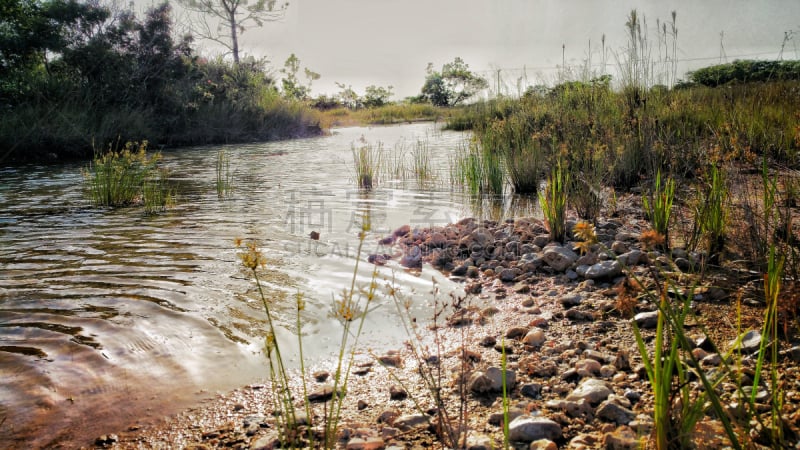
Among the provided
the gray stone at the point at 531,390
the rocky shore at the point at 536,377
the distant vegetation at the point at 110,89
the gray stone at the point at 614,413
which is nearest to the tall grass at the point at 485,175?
the rocky shore at the point at 536,377

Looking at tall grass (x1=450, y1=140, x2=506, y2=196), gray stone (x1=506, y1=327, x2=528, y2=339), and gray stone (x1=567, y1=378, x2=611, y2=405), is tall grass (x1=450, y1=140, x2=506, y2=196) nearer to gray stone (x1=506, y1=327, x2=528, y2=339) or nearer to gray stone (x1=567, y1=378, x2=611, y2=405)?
gray stone (x1=506, y1=327, x2=528, y2=339)

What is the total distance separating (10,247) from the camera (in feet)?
14.8

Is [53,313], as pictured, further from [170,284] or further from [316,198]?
[316,198]

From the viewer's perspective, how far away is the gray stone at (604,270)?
10.7 feet

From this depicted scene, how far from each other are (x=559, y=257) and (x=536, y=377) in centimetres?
161

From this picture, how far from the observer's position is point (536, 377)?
216cm

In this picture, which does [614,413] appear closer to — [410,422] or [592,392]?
[592,392]

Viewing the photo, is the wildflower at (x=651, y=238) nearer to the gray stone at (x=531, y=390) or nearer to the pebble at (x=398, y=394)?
the gray stone at (x=531, y=390)

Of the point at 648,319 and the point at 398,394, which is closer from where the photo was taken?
the point at 398,394

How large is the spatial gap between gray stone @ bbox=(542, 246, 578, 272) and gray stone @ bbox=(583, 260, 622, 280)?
245 millimetres

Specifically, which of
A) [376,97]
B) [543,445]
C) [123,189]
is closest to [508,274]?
[543,445]

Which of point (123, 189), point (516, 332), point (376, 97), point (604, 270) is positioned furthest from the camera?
point (376, 97)

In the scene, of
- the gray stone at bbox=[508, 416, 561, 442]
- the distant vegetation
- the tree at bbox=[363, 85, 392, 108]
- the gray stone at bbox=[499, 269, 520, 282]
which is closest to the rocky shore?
the gray stone at bbox=[508, 416, 561, 442]

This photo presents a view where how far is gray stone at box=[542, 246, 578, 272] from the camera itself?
3576mm
